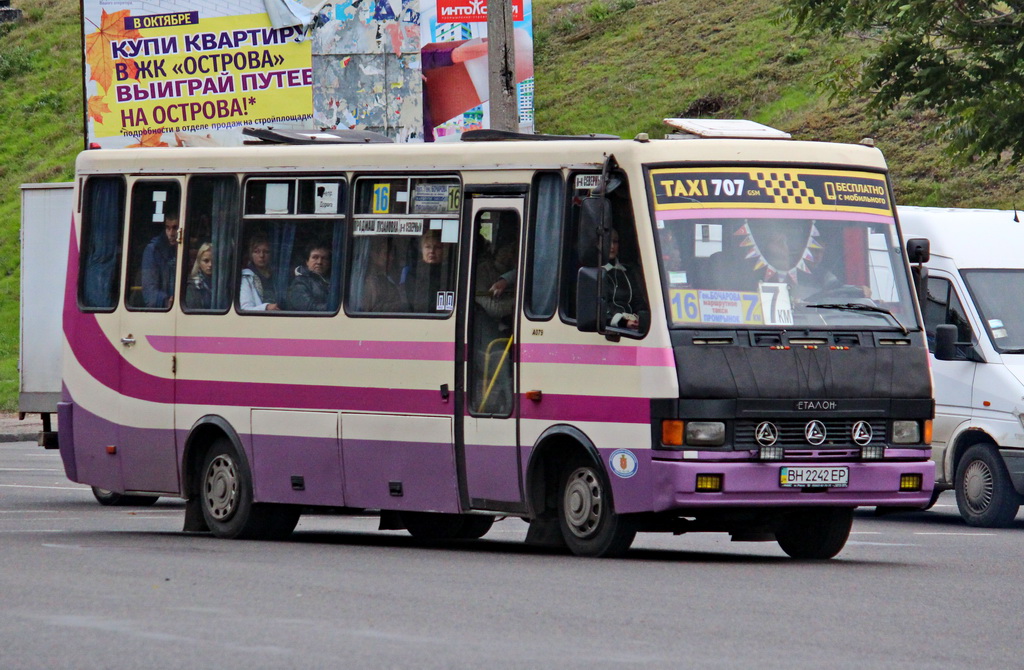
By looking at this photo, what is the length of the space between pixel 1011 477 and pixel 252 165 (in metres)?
7.17

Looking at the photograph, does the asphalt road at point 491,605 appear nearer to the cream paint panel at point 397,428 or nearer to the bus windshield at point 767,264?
the cream paint panel at point 397,428

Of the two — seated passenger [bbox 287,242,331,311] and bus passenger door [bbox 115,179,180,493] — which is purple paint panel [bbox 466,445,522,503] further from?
bus passenger door [bbox 115,179,180,493]

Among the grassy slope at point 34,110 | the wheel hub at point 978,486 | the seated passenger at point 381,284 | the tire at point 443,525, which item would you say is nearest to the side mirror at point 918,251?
the seated passenger at point 381,284

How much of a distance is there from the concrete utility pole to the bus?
756cm

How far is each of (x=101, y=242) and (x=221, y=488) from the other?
2.32 meters

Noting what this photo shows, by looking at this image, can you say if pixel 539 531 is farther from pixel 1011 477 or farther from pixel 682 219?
pixel 1011 477

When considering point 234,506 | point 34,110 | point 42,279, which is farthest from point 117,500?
point 34,110

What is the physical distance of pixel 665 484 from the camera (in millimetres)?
12227

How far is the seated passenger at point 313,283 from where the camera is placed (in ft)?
47.3

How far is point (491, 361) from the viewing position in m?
13.4

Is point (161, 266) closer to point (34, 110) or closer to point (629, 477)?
point (629, 477)

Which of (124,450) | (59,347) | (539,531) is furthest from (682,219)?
(59,347)

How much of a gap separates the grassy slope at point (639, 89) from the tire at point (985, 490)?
15.9 m

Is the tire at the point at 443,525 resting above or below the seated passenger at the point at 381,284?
below
